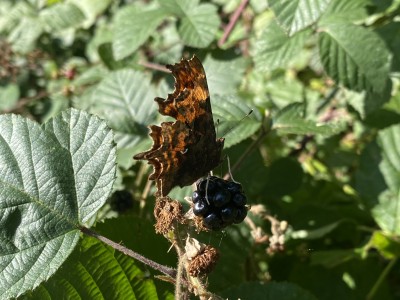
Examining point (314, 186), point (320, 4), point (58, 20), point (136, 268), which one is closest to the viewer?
point (136, 268)

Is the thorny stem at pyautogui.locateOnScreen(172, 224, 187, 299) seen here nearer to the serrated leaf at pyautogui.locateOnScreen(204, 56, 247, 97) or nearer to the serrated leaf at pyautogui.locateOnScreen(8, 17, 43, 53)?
the serrated leaf at pyautogui.locateOnScreen(204, 56, 247, 97)

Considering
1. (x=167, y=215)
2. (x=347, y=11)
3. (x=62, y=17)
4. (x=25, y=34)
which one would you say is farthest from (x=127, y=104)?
(x=25, y=34)

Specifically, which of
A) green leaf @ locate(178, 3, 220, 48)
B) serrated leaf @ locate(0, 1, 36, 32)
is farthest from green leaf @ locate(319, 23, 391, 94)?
serrated leaf @ locate(0, 1, 36, 32)

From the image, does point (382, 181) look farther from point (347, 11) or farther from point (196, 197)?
point (196, 197)

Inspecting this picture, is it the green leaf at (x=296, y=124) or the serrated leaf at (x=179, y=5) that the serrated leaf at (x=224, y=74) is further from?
the green leaf at (x=296, y=124)

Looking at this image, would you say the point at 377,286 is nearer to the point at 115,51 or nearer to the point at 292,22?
the point at 292,22

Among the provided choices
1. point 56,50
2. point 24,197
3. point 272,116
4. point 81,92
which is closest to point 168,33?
point 81,92
